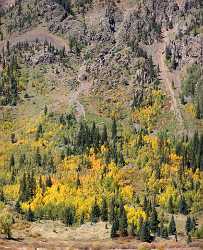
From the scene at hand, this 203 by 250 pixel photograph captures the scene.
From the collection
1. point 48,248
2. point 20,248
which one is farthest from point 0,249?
point 48,248

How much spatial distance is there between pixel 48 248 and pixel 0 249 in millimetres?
→ 26820

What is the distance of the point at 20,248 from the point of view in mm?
182000

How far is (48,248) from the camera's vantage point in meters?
198

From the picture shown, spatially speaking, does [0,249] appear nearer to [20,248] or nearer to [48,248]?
[20,248]

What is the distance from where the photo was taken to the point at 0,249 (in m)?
174

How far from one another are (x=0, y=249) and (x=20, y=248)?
9.15 meters

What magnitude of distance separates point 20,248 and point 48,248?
1772cm

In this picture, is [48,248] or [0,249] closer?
[0,249]

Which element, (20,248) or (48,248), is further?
(48,248)
